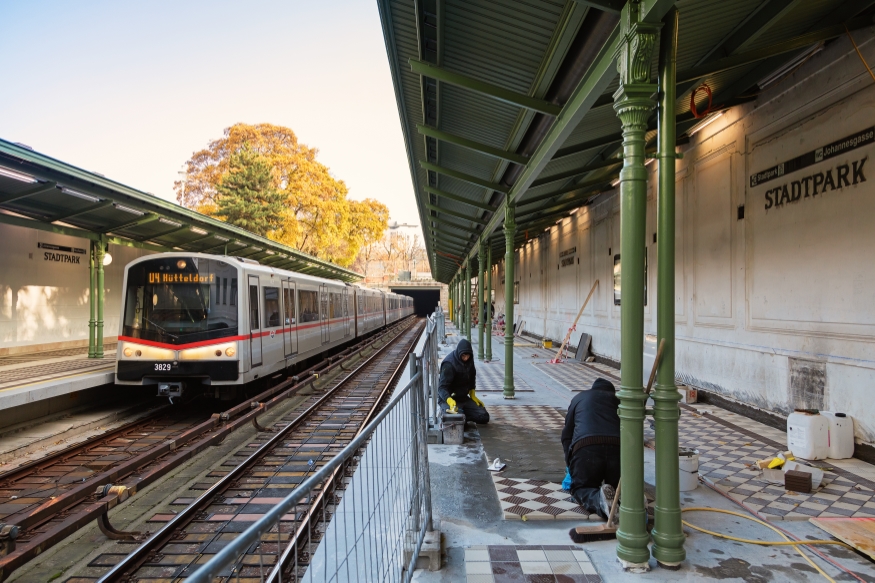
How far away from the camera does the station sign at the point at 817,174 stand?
20.5 ft

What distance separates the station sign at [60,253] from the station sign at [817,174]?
16592mm

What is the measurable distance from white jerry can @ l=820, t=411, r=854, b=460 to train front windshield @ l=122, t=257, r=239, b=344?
8.34 m

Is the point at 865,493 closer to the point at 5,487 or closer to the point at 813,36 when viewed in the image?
the point at 813,36

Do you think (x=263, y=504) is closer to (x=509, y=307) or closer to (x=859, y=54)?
(x=509, y=307)

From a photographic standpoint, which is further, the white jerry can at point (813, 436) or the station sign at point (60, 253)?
the station sign at point (60, 253)

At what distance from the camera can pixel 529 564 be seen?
3.77 metres

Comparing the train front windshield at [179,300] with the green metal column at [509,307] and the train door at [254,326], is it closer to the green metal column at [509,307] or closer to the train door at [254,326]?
the train door at [254,326]

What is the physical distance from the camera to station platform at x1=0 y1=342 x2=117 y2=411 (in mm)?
8781

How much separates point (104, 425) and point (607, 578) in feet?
30.0

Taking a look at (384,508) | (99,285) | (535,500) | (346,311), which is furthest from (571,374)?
(99,285)

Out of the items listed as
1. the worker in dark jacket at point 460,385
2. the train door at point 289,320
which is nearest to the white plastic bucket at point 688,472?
the worker in dark jacket at point 460,385

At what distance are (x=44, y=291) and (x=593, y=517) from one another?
52.4 ft

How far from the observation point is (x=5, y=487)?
6.42m

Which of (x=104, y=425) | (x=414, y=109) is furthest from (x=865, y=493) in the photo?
(x=104, y=425)
